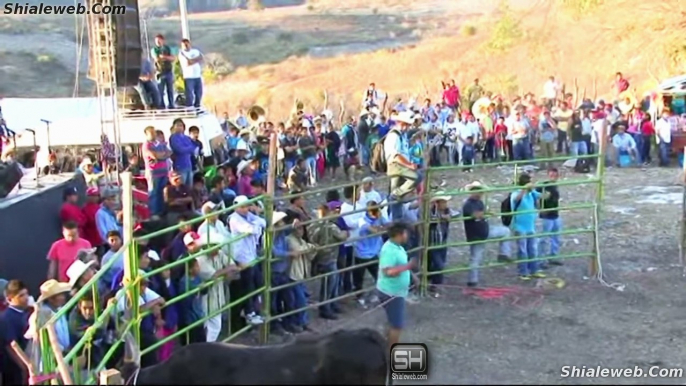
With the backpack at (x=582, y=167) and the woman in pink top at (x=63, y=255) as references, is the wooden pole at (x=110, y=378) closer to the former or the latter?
the woman in pink top at (x=63, y=255)

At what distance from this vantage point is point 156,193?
13.3 metres

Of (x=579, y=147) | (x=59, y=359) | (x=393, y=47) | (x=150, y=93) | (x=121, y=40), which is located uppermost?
(x=393, y=47)

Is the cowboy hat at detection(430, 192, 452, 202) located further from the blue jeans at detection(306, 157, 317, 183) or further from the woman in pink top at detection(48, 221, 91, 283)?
the blue jeans at detection(306, 157, 317, 183)

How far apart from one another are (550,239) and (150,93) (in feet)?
26.5

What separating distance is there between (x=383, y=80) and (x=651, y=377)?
39514mm

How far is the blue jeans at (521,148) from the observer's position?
22.5 m

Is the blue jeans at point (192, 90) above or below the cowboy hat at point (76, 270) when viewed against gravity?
above

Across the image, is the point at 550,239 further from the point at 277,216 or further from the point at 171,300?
the point at 171,300

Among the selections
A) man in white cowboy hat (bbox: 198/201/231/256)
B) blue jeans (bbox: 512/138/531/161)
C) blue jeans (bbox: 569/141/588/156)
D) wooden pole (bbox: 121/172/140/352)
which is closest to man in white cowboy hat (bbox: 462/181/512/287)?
man in white cowboy hat (bbox: 198/201/231/256)

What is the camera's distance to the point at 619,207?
17.3 meters

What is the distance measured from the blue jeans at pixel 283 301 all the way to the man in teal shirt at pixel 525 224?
11.4ft

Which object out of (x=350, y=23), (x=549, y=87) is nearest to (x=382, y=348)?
(x=549, y=87)

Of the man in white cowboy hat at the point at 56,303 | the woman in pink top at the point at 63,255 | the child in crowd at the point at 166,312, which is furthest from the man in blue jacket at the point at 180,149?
the man in white cowboy hat at the point at 56,303

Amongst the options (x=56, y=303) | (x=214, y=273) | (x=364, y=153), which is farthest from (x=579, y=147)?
(x=56, y=303)
